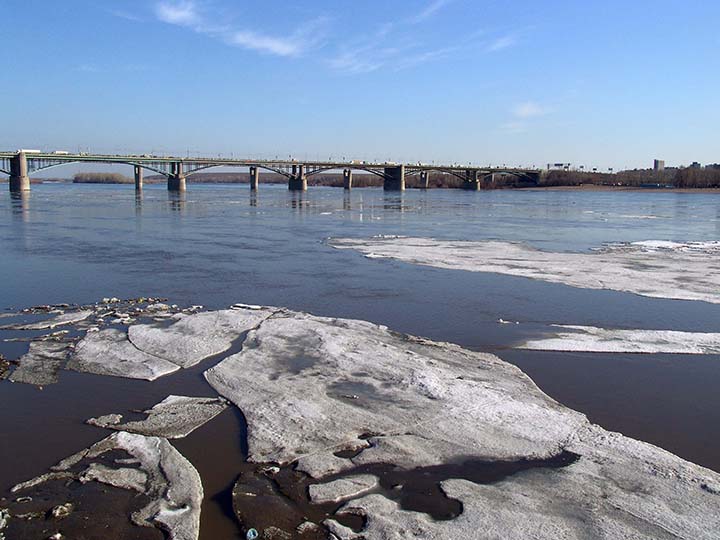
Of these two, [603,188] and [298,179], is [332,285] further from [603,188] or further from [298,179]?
[603,188]

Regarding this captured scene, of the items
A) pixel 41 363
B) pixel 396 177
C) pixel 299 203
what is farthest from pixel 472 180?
pixel 41 363

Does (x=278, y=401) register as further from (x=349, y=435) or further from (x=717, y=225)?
(x=717, y=225)

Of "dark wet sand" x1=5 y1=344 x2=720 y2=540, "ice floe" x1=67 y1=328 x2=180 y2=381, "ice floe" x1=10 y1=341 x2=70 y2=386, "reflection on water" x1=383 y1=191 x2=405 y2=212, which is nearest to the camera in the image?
"dark wet sand" x1=5 y1=344 x2=720 y2=540

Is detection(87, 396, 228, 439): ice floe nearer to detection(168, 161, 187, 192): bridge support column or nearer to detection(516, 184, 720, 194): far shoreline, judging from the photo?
detection(168, 161, 187, 192): bridge support column

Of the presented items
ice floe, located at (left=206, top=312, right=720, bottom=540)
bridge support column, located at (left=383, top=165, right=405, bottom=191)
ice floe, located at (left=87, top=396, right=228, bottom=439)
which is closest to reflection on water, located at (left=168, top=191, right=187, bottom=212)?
bridge support column, located at (left=383, top=165, right=405, bottom=191)

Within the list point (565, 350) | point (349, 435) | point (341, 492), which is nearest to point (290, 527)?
point (341, 492)

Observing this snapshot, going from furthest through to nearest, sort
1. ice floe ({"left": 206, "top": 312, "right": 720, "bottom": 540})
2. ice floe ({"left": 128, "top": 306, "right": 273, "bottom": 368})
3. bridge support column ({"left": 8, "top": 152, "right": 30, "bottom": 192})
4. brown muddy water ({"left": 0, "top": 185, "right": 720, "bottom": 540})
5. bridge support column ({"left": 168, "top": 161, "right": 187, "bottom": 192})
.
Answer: bridge support column ({"left": 168, "top": 161, "right": 187, "bottom": 192}), bridge support column ({"left": 8, "top": 152, "right": 30, "bottom": 192}), ice floe ({"left": 128, "top": 306, "right": 273, "bottom": 368}), brown muddy water ({"left": 0, "top": 185, "right": 720, "bottom": 540}), ice floe ({"left": 206, "top": 312, "right": 720, "bottom": 540})

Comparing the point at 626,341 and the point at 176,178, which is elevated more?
the point at 176,178

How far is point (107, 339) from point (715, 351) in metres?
9.22

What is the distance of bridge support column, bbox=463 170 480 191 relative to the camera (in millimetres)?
123700

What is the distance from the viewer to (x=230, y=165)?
94.9 metres

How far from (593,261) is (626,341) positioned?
398 inches

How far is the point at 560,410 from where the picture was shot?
7.52m

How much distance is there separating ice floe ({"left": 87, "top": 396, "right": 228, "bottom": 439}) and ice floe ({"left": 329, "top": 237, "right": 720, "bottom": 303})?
10.5m
